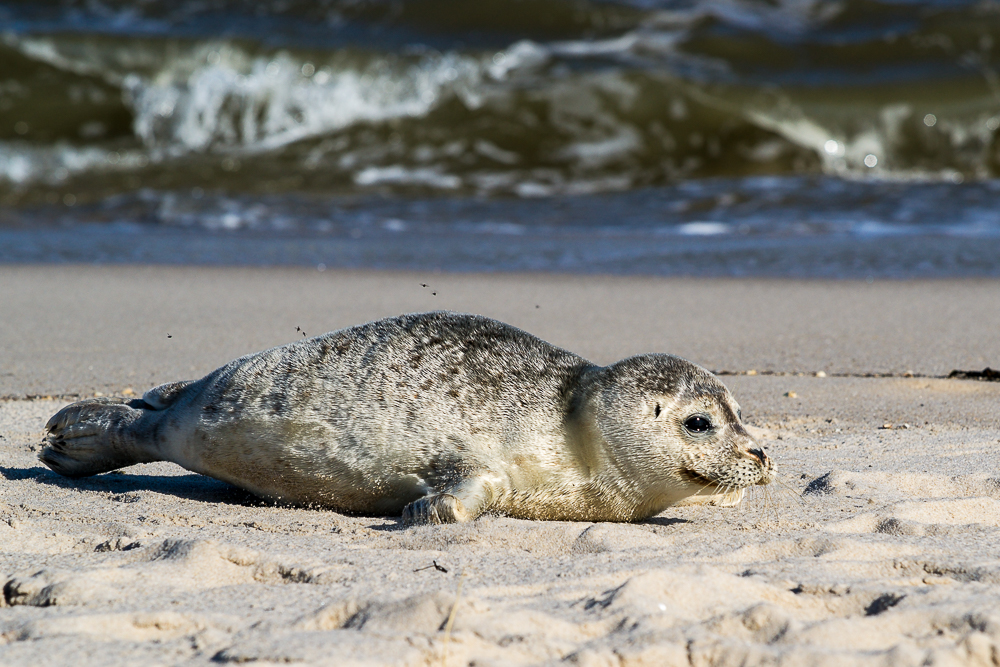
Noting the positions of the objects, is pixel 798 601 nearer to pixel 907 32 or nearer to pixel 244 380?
pixel 244 380

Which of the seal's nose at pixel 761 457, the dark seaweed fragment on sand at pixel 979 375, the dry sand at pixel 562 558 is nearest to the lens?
the dry sand at pixel 562 558

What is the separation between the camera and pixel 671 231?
1073 cm

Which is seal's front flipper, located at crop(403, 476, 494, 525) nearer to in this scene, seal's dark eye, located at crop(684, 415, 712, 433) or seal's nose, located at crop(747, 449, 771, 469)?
seal's dark eye, located at crop(684, 415, 712, 433)

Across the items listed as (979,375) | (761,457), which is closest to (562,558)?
(761,457)

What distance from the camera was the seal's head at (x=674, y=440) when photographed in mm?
3264

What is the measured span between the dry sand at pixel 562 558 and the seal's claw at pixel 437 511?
46 mm

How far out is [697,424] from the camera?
10.8ft

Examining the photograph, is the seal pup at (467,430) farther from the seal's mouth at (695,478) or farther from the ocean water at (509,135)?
the ocean water at (509,135)

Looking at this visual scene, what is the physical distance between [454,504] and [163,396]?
1.24 m

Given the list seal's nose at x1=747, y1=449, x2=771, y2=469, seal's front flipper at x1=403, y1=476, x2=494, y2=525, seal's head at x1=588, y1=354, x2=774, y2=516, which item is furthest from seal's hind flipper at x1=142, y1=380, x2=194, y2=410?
seal's nose at x1=747, y1=449, x2=771, y2=469

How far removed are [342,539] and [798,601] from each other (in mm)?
1259

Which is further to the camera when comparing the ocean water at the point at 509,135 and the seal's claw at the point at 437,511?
the ocean water at the point at 509,135

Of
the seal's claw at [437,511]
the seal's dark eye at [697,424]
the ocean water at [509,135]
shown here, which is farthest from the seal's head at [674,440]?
the ocean water at [509,135]

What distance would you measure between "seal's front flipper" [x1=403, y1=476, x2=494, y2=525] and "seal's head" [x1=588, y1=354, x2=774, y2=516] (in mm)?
399
